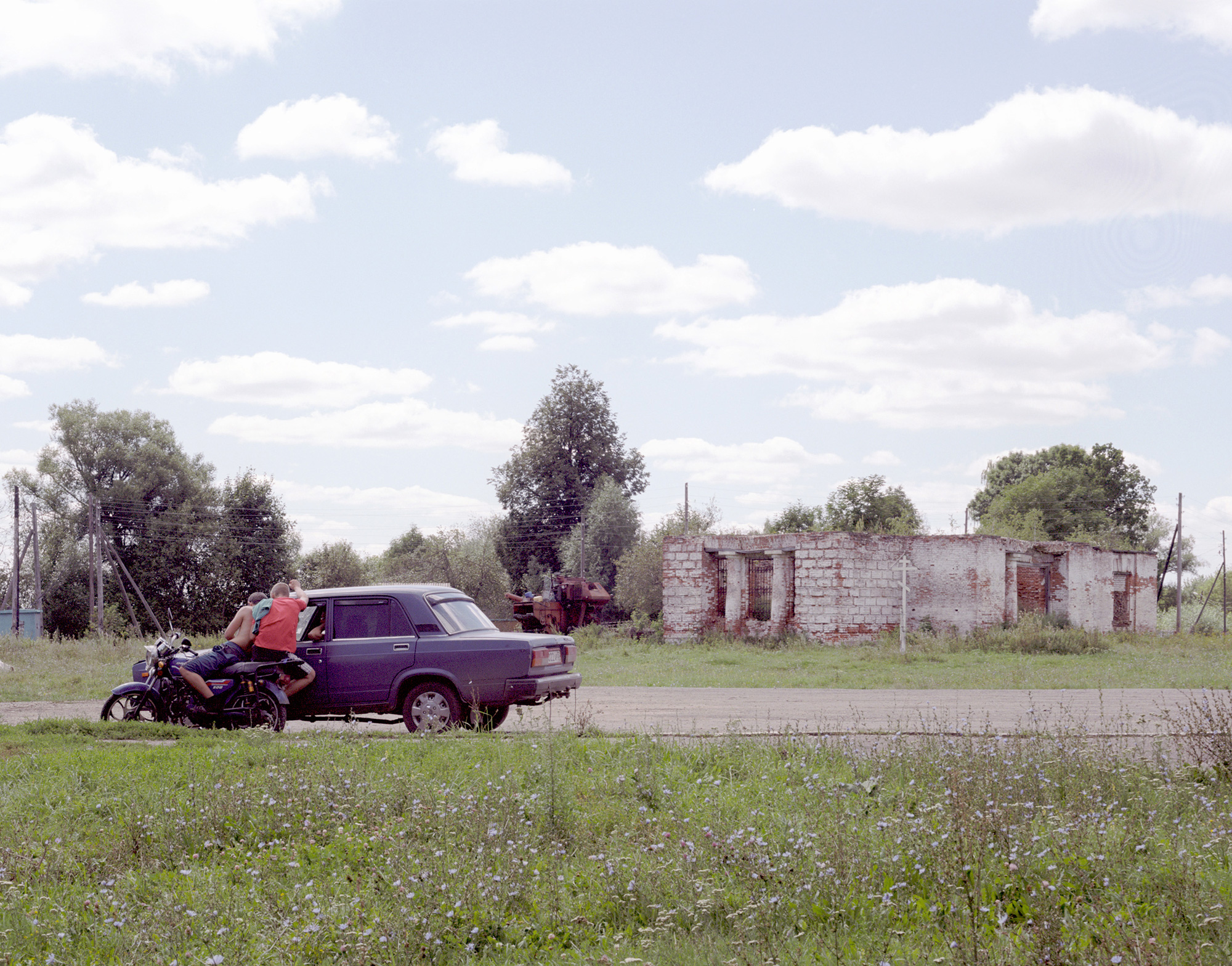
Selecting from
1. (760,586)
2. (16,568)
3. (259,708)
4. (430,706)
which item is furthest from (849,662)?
(16,568)

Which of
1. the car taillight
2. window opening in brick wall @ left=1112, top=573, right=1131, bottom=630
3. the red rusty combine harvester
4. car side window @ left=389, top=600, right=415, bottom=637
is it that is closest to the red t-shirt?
car side window @ left=389, top=600, right=415, bottom=637

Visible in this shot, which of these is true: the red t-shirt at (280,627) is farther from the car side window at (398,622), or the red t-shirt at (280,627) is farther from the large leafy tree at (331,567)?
the large leafy tree at (331,567)

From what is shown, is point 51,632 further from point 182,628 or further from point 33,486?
point 33,486

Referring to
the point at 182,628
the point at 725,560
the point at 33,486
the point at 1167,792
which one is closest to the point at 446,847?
the point at 1167,792

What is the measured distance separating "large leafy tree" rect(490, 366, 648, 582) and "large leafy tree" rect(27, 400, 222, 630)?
17667mm

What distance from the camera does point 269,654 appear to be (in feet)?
38.1

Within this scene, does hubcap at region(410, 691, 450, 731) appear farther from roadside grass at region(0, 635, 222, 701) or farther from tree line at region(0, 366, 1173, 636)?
tree line at region(0, 366, 1173, 636)

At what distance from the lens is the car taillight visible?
37.5 ft

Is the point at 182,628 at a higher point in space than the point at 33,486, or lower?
lower

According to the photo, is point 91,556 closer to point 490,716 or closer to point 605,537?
point 605,537

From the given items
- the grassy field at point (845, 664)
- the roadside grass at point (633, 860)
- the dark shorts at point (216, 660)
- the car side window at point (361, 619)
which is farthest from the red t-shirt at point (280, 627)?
the grassy field at point (845, 664)

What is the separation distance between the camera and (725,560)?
111 feet

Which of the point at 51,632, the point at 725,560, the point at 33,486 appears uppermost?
the point at 33,486

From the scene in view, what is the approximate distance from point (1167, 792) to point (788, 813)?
2.47m
